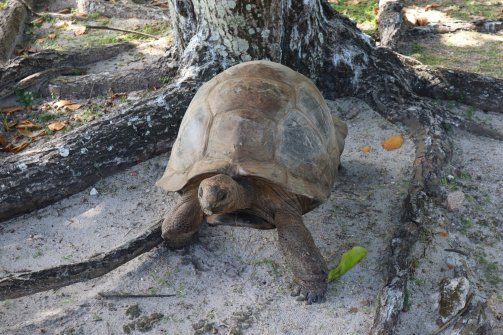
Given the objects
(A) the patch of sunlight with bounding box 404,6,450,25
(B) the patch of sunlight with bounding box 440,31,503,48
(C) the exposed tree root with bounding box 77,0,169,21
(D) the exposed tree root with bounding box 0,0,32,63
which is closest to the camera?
(B) the patch of sunlight with bounding box 440,31,503,48

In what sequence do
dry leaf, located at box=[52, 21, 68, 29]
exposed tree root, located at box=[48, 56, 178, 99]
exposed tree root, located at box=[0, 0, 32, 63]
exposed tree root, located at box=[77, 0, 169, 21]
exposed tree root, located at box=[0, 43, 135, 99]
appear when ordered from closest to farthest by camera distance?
1. exposed tree root, located at box=[48, 56, 178, 99]
2. exposed tree root, located at box=[0, 43, 135, 99]
3. exposed tree root, located at box=[0, 0, 32, 63]
4. exposed tree root, located at box=[77, 0, 169, 21]
5. dry leaf, located at box=[52, 21, 68, 29]

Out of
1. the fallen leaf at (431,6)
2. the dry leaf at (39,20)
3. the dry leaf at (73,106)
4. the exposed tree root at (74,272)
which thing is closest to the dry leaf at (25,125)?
the dry leaf at (73,106)

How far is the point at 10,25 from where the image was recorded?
700 cm

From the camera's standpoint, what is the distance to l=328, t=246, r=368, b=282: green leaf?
11.0 feet

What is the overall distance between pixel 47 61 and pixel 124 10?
2.04m

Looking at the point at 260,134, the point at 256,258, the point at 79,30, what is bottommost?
the point at 256,258

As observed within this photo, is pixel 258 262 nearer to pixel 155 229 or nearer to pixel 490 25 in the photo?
pixel 155 229

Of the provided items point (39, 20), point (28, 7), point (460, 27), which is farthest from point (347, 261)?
point (28, 7)

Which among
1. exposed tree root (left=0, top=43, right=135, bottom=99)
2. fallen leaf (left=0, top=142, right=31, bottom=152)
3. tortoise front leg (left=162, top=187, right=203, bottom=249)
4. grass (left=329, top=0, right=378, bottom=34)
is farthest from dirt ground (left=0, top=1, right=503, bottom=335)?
grass (left=329, top=0, right=378, bottom=34)

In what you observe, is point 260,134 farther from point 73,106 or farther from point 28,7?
point 28,7

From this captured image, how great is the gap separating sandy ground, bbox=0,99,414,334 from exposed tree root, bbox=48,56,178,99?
1204 millimetres

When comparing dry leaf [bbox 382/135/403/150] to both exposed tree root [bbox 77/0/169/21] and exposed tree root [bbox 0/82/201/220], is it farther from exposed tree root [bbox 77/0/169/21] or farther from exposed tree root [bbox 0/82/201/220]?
exposed tree root [bbox 77/0/169/21]

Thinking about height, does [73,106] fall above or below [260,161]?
below

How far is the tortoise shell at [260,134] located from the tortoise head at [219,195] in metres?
0.11
